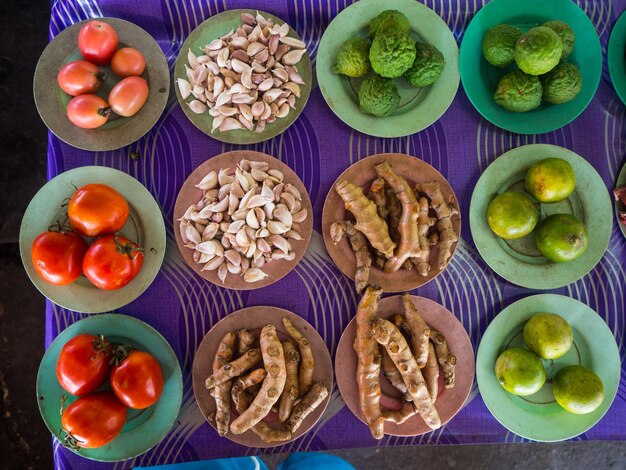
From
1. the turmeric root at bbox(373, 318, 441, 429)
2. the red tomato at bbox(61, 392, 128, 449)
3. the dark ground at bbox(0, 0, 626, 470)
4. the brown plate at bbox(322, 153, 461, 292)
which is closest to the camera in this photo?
the red tomato at bbox(61, 392, 128, 449)

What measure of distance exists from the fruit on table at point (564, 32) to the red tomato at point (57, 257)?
1.59 meters

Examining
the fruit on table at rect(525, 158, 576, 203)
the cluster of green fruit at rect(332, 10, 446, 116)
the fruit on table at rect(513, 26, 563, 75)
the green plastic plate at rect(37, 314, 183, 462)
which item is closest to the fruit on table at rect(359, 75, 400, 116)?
the cluster of green fruit at rect(332, 10, 446, 116)

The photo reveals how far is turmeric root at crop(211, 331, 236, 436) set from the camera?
1415 mm

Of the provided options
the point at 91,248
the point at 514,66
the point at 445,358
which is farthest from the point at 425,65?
the point at 91,248

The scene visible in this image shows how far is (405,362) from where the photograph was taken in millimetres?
1411

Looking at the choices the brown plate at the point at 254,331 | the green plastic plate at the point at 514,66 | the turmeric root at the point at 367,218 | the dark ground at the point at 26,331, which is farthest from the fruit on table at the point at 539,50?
the dark ground at the point at 26,331

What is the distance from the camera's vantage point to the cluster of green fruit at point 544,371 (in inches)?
55.7

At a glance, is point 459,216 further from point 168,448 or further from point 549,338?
point 168,448

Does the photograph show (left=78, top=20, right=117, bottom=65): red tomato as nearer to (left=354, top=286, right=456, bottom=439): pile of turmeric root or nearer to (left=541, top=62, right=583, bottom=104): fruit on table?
(left=354, top=286, right=456, bottom=439): pile of turmeric root

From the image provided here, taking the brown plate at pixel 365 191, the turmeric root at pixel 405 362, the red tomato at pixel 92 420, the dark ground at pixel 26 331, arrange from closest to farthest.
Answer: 1. the red tomato at pixel 92 420
2. the turmeric root at pixel 405 362
3. the brown plate at pixel 365 191
4. the dark ground at pixel 26 331

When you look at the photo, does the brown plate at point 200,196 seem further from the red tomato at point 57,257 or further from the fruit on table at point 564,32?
the fruit on table at point 564,32

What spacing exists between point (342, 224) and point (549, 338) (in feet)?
2.34

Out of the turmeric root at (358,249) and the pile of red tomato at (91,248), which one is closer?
the pile of red tomato at (91,248)

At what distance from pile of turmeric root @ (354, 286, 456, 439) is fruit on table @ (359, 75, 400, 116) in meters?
0.56
